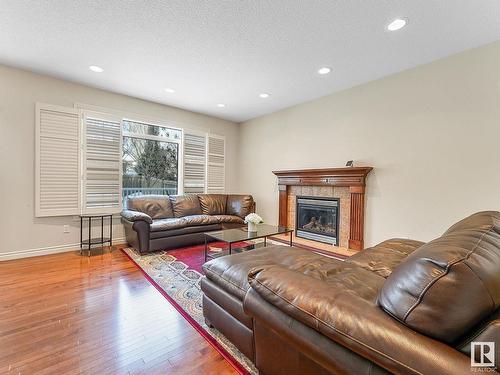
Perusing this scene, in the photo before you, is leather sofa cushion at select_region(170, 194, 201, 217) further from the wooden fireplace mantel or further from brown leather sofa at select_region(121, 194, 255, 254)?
the wooden fireplace mantel

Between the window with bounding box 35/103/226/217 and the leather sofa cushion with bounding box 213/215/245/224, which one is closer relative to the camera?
the window with bounding box 35/103/226/217

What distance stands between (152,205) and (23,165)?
182 centimetres

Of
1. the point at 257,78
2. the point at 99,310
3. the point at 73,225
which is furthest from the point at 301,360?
the point at 73,225

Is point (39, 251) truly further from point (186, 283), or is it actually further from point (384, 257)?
point (384, 257)

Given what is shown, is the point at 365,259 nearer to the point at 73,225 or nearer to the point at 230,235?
the point at 230,235

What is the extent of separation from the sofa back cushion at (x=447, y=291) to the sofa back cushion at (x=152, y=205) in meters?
4.00

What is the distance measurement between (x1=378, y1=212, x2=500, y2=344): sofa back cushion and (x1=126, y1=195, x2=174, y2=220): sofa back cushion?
4.00 meters

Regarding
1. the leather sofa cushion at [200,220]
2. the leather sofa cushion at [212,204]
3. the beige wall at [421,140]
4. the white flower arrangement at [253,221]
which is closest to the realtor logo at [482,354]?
the white flower arrangement at [253,221]

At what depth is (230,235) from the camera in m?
3.03

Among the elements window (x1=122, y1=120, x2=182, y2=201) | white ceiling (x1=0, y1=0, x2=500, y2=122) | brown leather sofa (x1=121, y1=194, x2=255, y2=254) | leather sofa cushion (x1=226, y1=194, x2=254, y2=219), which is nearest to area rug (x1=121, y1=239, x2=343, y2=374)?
brown leather sofa (x1=121, y1=194, x2=255, y2=254)

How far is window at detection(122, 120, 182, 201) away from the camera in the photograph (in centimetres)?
441

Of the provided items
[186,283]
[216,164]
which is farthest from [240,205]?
[186,283]

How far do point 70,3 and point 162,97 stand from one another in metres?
2.22

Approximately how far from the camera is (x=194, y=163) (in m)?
5.23
